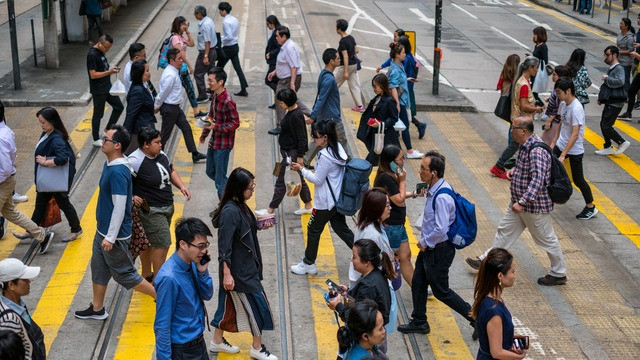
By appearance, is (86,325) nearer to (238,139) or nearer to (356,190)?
(356,190)

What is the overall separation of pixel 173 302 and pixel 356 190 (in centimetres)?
340

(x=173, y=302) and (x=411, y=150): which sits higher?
(x=173, y=302)

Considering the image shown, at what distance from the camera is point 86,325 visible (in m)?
8.91

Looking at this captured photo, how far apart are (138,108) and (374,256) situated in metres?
5.90

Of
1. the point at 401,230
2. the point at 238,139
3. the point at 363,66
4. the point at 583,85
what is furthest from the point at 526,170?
the point at 363,66

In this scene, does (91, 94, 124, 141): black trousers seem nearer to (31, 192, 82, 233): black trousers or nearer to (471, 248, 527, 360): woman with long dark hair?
(31, 192, 82, 233): black trousers

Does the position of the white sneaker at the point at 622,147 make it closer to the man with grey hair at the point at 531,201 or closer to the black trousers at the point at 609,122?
the black trousers at the point at 609,122

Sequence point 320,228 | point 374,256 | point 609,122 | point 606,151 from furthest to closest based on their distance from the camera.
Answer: point 606,151
point 609,122
point 320,228
point 374,256

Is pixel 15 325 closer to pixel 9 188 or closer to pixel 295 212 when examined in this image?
pixel 9 188

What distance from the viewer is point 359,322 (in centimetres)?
597

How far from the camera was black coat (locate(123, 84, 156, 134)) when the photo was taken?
1191cm

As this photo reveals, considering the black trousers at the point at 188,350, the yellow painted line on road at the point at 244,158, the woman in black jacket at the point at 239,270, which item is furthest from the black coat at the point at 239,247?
the black trousers at the point at 188,350

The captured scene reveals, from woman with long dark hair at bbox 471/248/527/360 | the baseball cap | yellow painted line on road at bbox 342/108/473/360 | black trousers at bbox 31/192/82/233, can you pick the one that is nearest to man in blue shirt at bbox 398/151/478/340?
yellow painted line on road at bbox 342/108/473/360

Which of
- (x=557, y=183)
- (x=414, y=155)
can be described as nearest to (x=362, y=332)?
(x=557, y=183)
